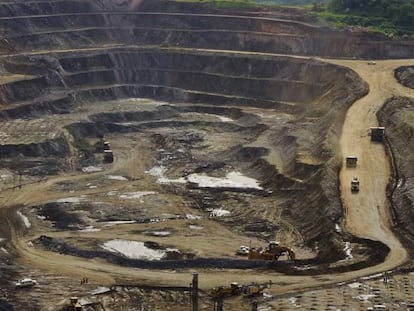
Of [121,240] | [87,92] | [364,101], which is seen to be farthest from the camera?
[87,92]

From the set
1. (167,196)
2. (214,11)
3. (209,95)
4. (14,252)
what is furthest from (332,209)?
(214,11)

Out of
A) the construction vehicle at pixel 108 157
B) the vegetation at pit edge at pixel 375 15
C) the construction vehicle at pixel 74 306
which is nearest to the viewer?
the construction vehicle at pixel 74 306

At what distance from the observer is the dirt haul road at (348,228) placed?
140ft

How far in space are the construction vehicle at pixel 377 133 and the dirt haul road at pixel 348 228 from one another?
73 centimetres

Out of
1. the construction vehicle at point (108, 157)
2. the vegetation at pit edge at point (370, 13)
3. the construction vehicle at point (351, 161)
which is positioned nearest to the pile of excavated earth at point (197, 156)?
the construction vehicle at point (108, 157)

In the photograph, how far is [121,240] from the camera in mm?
53469

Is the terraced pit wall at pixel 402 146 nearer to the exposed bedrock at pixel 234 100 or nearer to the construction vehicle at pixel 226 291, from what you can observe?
the exposed bedrock at pixel 234 100

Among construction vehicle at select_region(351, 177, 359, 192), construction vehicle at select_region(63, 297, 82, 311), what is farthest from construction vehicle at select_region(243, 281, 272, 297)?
construction vehicle at select_region(351, 177, 359, 192)

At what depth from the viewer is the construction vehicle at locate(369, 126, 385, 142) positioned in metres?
66.6

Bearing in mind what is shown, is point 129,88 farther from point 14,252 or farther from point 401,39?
point 14,252

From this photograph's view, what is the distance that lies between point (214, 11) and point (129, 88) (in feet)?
72.3

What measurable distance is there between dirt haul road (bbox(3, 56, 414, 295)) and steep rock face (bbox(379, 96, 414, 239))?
3.00ft

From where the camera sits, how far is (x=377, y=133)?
66.7 meters

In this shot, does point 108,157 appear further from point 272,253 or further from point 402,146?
point 272,253
